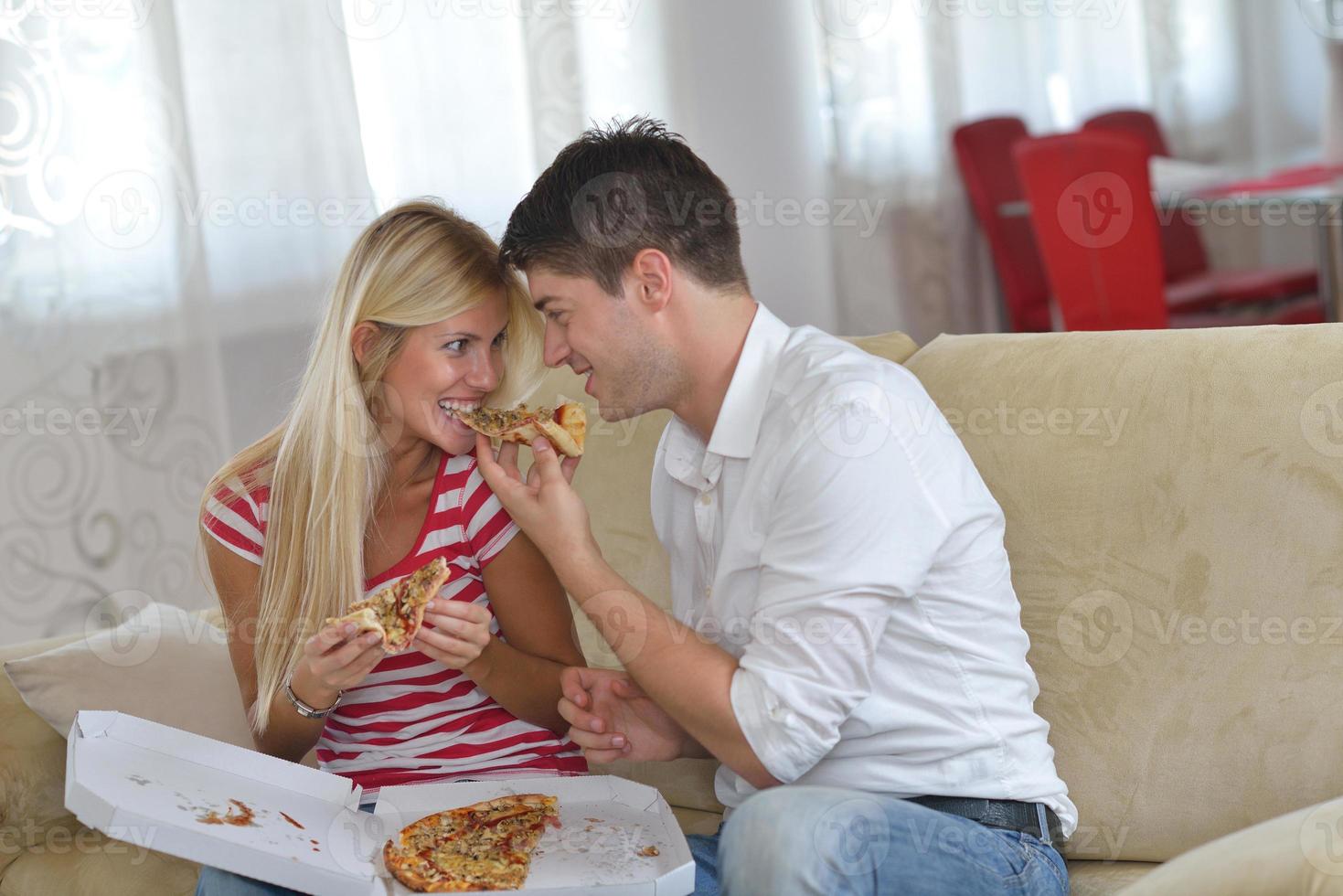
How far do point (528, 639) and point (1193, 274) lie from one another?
3.48 meters

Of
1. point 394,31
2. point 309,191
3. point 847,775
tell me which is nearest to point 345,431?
point 847,775

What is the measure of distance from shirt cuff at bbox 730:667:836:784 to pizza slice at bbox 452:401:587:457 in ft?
1.32

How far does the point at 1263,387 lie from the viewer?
157 centimetres

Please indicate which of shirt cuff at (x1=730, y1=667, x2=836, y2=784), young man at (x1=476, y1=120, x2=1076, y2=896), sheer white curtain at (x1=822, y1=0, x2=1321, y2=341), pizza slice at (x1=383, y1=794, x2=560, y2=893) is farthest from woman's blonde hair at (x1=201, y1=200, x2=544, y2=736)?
sheer white curtain at (x1=822, y1=0, x2=1321, y2=341)

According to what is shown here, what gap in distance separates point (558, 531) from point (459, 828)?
0.33 metres

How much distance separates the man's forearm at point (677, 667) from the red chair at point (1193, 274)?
2.89 m

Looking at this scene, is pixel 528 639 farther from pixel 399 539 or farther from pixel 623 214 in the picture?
pixel 623 214

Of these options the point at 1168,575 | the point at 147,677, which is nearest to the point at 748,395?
the point at 1168,575

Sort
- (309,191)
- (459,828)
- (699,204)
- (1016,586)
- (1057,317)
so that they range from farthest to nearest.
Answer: (1057,317), (309,191), (1016,586), (699,204), (459,828)

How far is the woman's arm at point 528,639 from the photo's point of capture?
162 centimetres

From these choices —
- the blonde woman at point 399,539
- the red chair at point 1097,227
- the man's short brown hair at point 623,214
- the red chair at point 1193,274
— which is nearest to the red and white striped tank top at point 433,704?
the blonde woman at point 399,539

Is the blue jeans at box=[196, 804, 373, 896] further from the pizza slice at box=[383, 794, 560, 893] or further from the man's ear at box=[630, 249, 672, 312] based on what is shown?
the man's ear at box=[630, 249, 672, 312]

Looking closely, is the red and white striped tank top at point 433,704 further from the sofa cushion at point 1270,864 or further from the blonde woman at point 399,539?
the sofa cushion at point 1270,864

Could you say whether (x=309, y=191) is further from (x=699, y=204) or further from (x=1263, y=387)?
(x=1263, y=387)
